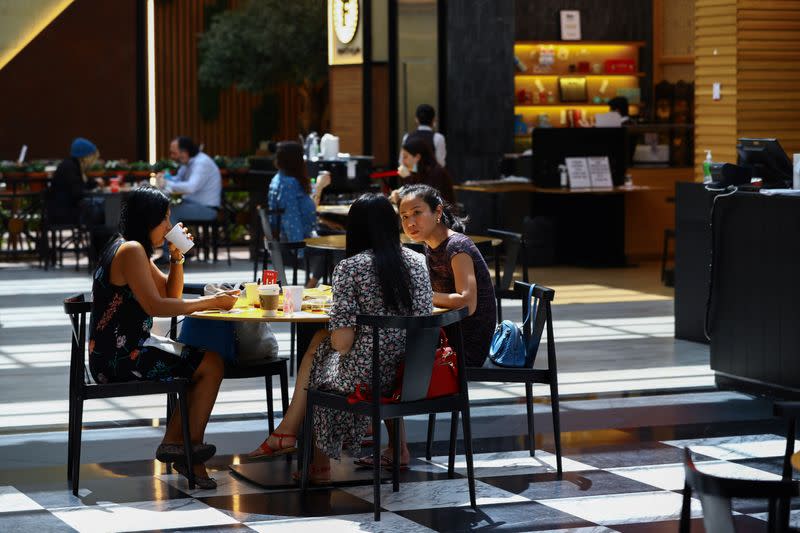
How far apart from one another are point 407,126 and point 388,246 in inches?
462

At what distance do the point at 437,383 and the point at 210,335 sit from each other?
1.12 meters

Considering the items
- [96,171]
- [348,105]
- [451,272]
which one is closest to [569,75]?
[348,105]

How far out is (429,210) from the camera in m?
6.00

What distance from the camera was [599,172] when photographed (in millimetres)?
15000

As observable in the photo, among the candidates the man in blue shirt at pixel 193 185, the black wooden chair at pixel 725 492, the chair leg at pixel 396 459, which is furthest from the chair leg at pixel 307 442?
the man in blue shirt at pixel 193 185

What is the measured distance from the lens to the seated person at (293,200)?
34.6 feet

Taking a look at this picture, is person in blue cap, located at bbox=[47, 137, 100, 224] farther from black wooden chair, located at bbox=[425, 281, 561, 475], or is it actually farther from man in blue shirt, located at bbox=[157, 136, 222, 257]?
black wooden chair, located at bbox=[425, 281, 561, 475]

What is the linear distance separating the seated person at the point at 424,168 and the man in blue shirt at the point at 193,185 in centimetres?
501

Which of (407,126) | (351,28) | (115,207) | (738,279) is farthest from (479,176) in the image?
(738,279)

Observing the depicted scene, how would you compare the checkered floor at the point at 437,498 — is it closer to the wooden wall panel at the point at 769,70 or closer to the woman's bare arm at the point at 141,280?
the woman's bare arm at the point at 141,280

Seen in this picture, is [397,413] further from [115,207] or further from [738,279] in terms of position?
[115,207]

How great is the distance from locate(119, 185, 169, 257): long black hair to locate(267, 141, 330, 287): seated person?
4.69 metres

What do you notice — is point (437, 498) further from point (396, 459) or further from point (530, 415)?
point (530, 415)

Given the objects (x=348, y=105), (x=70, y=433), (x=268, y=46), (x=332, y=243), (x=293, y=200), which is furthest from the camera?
(x=268, y=46)
